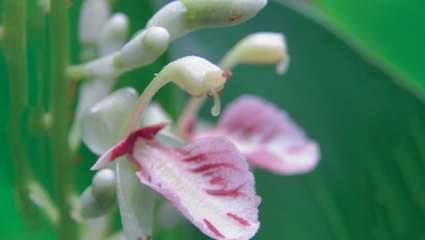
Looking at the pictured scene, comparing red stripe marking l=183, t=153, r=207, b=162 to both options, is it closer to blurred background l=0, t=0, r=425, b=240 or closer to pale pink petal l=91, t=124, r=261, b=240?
pale pink petal l=91, t=124, r=261, b=240

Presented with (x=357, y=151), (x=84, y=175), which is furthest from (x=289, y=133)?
(x=84, y=175)

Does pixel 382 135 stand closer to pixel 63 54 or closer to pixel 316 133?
pixel 316 133

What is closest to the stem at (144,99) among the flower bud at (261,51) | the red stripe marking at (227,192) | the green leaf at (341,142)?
the red stripe marking at (227,192)

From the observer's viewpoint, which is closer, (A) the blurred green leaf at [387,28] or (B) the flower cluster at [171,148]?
(B) the flower cluster at [171,148]

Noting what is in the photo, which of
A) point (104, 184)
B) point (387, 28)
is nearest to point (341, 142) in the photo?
point (387, 28)

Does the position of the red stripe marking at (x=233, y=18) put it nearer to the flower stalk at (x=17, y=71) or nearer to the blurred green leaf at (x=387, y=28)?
the flower stalk at (x=17, y=71)

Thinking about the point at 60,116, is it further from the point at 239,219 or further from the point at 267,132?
the point at 267,132

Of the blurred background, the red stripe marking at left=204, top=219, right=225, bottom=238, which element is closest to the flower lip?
the red stripe marking at left=204, top=219, right=225, bottom=238
